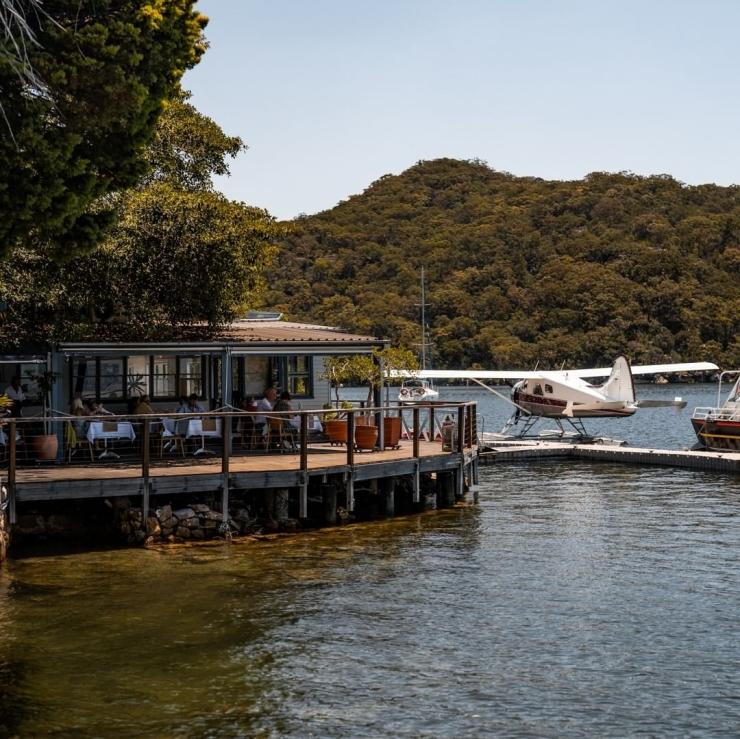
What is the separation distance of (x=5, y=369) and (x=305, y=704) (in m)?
13.9

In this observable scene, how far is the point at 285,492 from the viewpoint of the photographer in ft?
69.2

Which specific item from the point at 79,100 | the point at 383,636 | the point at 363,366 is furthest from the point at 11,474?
the point at 363,366

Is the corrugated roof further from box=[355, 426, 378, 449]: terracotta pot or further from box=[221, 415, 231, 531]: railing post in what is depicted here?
box=[221, 415, 231, 531]: railing post

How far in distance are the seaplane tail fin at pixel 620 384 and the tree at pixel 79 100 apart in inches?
1141

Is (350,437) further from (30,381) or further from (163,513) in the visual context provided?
(30,381)

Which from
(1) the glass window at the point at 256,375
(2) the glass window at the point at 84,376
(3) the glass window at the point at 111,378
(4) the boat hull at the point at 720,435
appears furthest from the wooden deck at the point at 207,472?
(4) the boat hull at the point at 720,435

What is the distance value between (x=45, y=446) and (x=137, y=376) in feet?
14.0

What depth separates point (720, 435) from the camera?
126 ft

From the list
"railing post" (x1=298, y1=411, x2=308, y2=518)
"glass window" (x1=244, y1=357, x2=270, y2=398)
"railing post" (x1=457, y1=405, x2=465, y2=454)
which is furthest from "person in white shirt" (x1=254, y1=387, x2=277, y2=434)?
"railing post" (x1=457, y1=405, x2=465, y2=454)

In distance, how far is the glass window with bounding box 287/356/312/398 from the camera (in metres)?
27.3

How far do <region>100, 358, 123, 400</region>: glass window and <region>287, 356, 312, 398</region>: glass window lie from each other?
14.4ft

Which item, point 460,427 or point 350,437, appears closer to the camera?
point 350,437

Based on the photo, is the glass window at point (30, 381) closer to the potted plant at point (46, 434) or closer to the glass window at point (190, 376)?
the potted plant at point (46, 434)

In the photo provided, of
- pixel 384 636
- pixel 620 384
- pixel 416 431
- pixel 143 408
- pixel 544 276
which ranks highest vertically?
pixel 544 276
